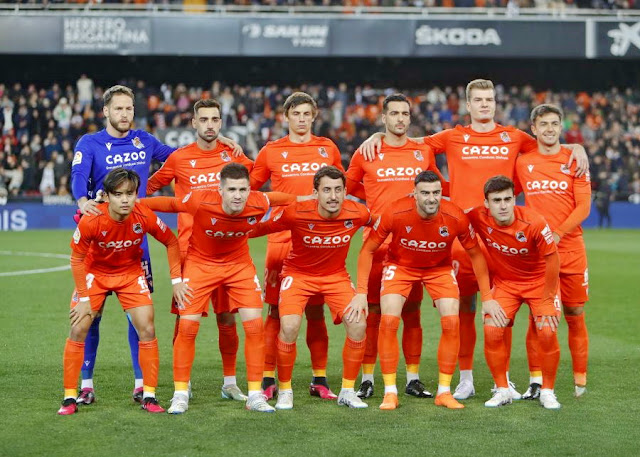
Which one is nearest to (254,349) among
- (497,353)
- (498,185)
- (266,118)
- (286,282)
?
(286,282)

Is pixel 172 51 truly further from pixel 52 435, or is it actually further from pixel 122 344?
pixel 52 435

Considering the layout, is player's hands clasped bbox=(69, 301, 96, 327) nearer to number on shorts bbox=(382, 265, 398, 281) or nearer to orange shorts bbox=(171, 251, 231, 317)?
orange shorts bbox=(171, 251, 231, 317)

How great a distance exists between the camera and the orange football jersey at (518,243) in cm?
721

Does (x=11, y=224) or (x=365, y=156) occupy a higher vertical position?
(x=365, y=156)

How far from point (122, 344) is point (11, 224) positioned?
57.7 feet

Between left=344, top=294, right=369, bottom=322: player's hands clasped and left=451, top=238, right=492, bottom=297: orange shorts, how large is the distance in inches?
40.9

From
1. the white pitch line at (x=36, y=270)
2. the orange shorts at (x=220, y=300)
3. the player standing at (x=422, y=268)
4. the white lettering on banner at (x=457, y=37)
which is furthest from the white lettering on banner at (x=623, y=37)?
the orange shorts at (x=220, y=300)

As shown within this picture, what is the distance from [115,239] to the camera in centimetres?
705

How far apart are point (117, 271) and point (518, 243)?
9.99 feet

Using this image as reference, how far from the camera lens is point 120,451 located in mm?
5812

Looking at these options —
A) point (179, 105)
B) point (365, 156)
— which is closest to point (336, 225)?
point (365, 156)

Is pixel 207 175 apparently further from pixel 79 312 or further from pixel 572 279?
pixel 572 279

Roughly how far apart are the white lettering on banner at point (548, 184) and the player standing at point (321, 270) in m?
1.40

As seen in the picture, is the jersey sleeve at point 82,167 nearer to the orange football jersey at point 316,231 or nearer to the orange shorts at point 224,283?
the orange shorts at point 224,283
